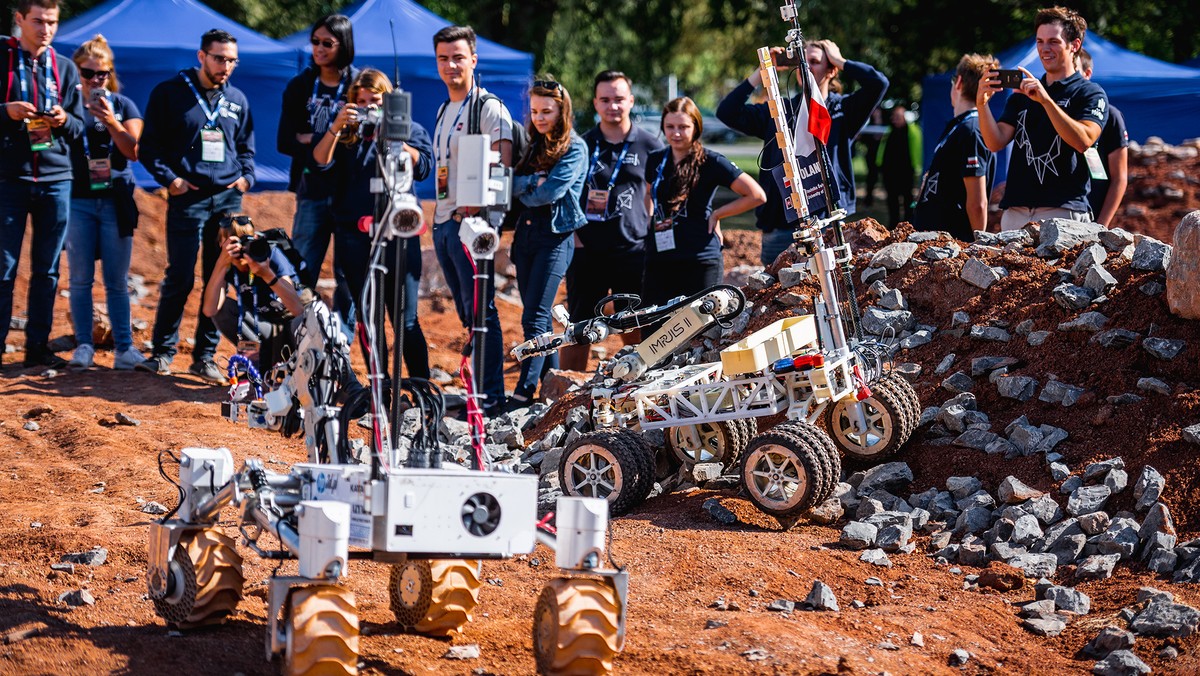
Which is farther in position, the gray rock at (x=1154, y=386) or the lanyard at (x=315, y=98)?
the lanyard at (x=315, y=98)

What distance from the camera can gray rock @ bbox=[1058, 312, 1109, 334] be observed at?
7.47 meters

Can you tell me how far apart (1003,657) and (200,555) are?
3.09 metres

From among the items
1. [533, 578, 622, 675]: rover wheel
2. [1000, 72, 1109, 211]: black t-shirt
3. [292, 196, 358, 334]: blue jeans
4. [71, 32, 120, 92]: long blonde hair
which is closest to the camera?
[533, 578, 622, 675]: rover wheel

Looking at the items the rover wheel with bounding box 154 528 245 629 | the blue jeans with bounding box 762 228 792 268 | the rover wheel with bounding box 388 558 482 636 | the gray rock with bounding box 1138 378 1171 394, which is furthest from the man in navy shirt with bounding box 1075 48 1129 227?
the rover wheel with bounding box 154 528 245 629

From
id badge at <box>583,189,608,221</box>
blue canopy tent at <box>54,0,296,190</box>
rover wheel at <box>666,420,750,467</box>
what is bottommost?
rover wheel at <box>666,420,750,467</box>

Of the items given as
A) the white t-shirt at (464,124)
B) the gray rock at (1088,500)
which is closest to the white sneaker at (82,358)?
the white t-shirt at (464,124)

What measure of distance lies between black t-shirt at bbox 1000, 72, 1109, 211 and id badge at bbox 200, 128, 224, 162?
5529 millimetres

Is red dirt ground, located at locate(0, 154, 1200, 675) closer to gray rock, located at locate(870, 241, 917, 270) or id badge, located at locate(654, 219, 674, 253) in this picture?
gray rock, located at locate(870, 241, 917, 270)

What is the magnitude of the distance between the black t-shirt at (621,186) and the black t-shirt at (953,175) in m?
1.89

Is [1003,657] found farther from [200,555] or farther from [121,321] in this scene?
[121,321]

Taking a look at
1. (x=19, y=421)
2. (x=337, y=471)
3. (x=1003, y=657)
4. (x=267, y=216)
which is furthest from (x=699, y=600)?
(x=267, y=216)

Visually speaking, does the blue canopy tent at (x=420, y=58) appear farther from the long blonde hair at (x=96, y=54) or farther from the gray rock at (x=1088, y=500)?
the gray rock at (x=1088, y=500)

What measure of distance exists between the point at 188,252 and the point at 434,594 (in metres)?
5.64

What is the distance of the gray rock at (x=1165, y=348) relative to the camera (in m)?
7.14
